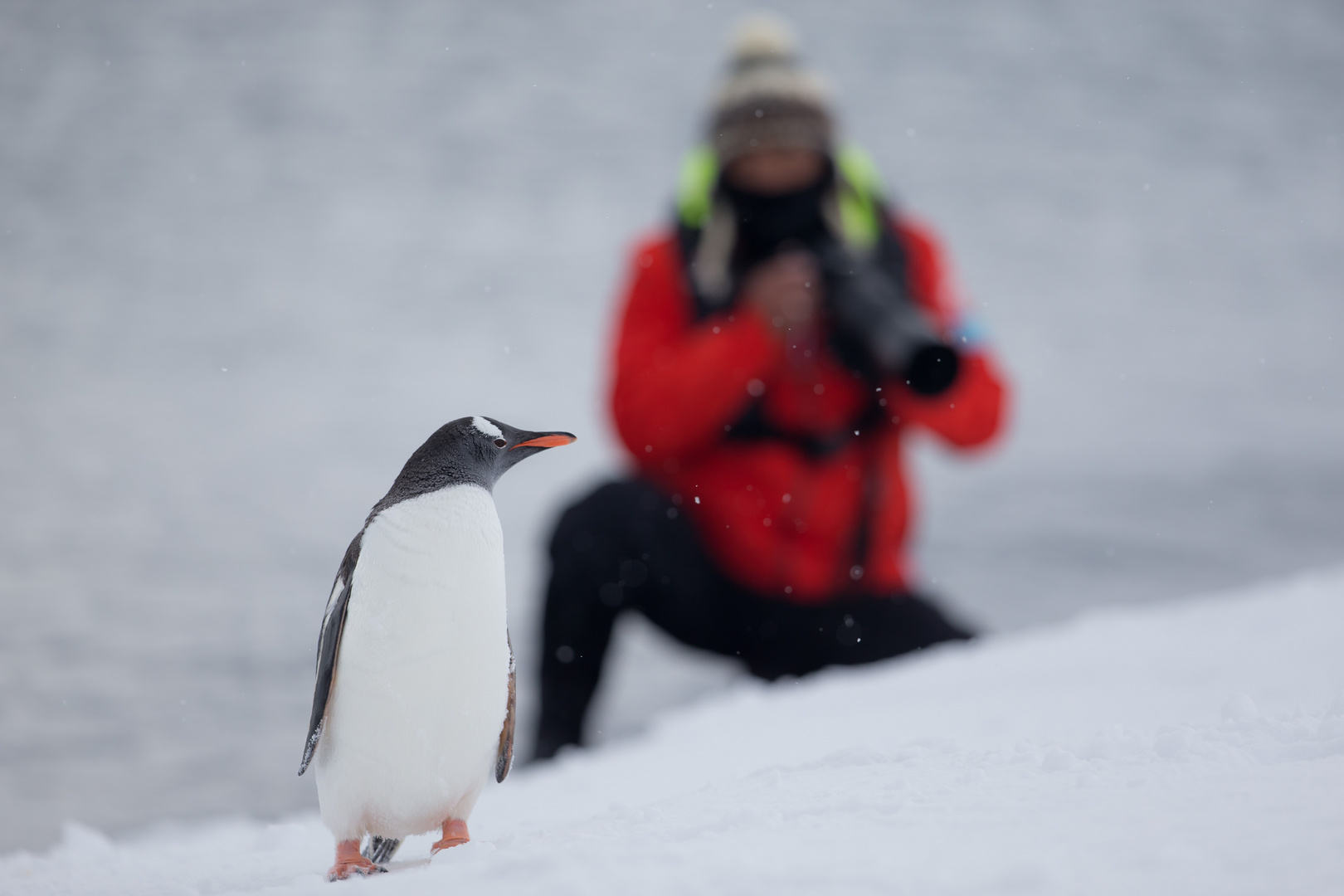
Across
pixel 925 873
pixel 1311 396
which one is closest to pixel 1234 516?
pixel 1311 396

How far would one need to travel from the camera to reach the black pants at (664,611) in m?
2.15

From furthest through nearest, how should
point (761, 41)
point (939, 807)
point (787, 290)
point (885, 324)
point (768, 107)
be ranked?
point (761, 41), point (768, 107), point (787, 290), point (885, 324), point (939, 807)

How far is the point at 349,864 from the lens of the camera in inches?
36.5

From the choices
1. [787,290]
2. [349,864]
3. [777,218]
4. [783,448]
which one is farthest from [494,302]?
[349,864]

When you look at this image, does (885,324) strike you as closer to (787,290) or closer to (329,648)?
(787,290)

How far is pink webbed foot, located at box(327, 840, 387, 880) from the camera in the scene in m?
0.91

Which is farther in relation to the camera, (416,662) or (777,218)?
(777,218)

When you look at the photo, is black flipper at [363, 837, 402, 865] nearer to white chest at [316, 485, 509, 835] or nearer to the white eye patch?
white chest at [316, 485, 509, 835]

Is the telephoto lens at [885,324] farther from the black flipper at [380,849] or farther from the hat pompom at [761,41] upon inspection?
the black flipper at [380,849]

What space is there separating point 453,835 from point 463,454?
0.35 m

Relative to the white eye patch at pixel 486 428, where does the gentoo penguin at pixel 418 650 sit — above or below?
below

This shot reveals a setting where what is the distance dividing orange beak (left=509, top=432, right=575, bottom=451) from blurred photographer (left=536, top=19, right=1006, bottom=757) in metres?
1.21

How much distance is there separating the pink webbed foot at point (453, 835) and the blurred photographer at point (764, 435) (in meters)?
1.13

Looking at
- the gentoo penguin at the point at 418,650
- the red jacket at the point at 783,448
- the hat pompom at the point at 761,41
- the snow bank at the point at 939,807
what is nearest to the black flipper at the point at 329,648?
the gentoo penguin at the point at 418,650
